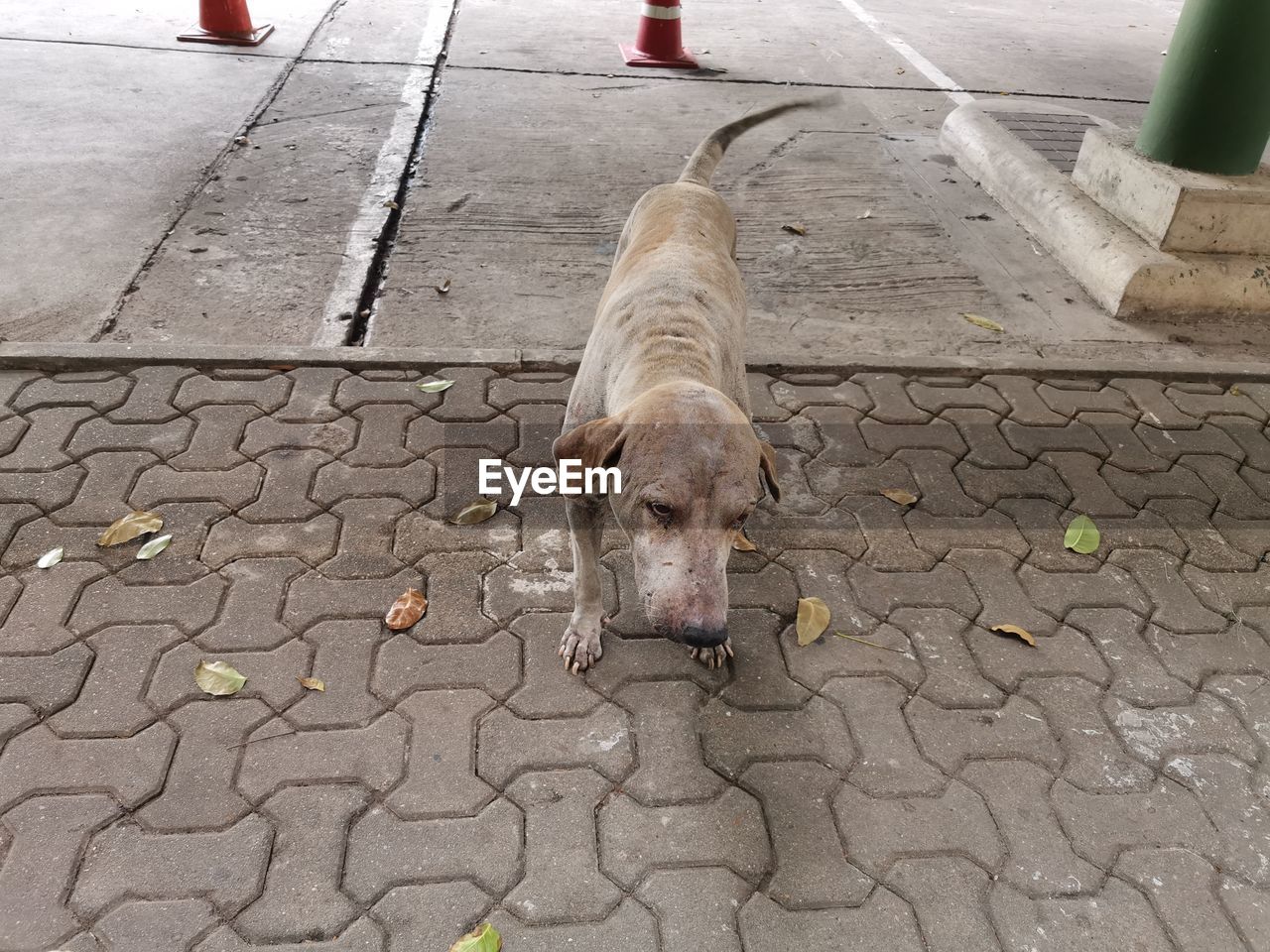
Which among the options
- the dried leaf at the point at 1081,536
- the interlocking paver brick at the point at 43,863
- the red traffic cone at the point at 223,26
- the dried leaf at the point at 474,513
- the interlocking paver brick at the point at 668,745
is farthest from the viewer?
the red traffic cone at the point at 223,26

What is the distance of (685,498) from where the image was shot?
2.31 m

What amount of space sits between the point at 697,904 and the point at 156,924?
142cm

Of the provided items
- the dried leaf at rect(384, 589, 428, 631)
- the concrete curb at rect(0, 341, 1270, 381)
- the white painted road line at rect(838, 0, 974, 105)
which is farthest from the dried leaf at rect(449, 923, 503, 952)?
the white painted road line at rect(838, 0, 974, 105)

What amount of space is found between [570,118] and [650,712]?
6.11 metres

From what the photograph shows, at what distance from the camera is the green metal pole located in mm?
4879

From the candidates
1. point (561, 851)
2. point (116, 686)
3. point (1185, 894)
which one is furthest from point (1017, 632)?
point (116, 686)

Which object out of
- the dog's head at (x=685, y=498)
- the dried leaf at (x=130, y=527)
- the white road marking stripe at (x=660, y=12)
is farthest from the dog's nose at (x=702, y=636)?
the white road marking stripe at (x=660, y=12)

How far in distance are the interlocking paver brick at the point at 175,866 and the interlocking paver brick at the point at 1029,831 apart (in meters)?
2.14

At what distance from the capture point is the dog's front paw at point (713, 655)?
3.09m

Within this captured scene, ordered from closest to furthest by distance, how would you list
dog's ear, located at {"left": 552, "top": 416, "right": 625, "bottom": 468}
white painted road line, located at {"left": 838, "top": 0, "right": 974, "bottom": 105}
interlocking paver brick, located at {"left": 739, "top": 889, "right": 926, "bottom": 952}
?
interlocking paver brick, located at {"left": 739, "top": 889, "right": 926, "bottom": 952}, dog's ear, located at {"left": 552, "top": 416, "right": 625, "bottom": 468}, white painted road line, located at {"left": 838, "top": 0, "right": 974, "bottom": 105}

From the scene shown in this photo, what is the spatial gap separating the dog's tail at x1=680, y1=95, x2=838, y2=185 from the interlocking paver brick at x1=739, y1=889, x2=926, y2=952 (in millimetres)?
3270

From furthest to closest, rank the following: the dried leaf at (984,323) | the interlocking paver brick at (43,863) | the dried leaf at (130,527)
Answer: the dried leaf at (984,323) < the dried leaf at (130,527) < the interlocking paver brick at (43,863)

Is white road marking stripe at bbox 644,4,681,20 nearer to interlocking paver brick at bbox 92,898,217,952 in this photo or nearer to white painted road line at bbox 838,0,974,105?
white painted road line at bbox 838,0,974,105

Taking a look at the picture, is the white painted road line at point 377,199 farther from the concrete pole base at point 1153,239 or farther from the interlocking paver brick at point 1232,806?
the concrete pole base at point 1153,239
